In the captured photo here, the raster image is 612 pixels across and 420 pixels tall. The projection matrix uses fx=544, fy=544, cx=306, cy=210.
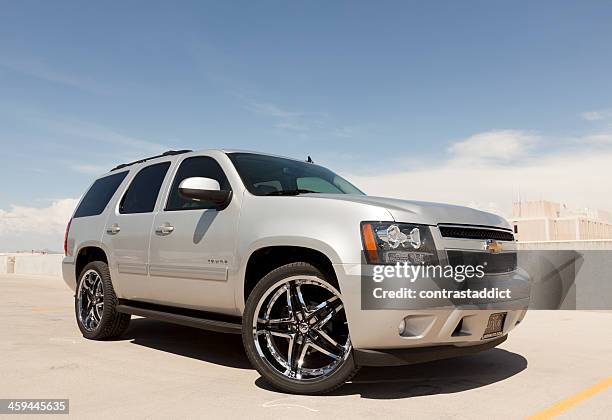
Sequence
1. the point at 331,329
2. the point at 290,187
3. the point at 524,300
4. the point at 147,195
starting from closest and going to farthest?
the point at 331,329, the point at 524,300, the point at 290,187, the point at 147,195

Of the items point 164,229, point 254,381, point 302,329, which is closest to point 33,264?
point 164,229

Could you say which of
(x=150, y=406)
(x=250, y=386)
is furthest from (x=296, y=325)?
(x=150, y=406)

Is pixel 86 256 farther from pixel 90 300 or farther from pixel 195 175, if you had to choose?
pixel 195 175

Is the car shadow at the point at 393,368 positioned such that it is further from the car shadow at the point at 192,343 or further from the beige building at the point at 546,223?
the beige building at the point at 546,223

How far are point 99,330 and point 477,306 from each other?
4120 mm

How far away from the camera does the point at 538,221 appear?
11525cm

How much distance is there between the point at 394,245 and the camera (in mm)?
3564

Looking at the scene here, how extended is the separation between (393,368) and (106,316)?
10.2 feet

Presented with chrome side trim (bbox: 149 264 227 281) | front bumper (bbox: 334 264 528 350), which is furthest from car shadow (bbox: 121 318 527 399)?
chrome side trim (bbox: 149 264 227 281)

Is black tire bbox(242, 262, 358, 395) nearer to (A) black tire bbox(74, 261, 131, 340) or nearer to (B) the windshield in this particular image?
(B) the windshield

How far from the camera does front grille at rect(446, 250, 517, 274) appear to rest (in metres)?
3.71

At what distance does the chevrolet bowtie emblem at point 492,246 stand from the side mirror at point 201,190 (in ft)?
6.78

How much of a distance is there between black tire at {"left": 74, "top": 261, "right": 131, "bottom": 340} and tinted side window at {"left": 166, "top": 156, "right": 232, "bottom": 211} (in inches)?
52.5

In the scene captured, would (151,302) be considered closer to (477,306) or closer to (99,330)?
(99,330)
